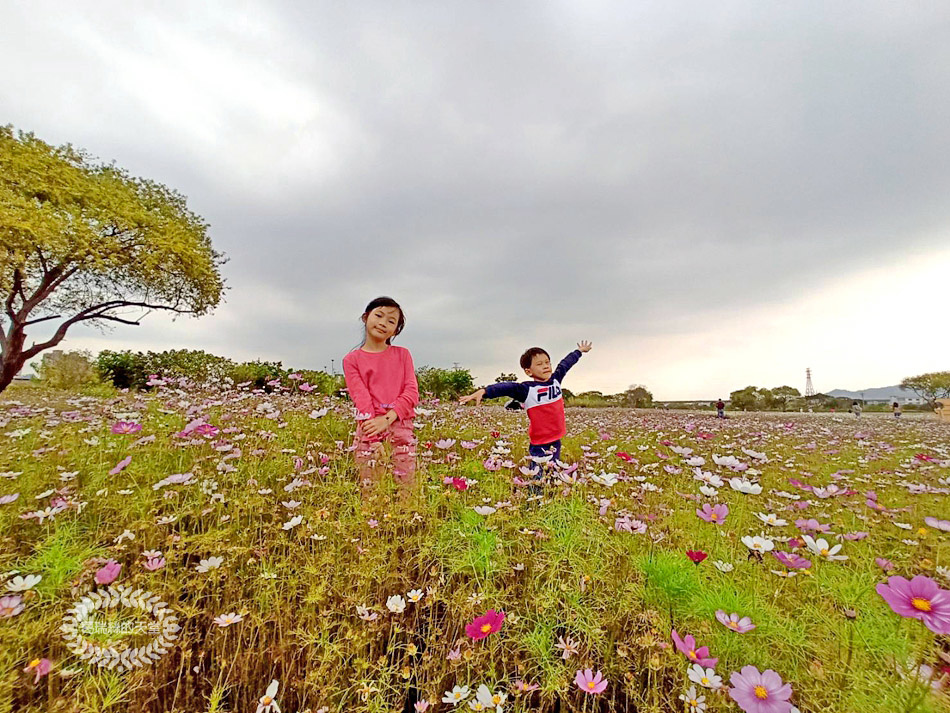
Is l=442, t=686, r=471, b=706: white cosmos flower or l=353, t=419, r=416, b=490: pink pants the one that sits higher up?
l=353, t=419, r=416, b=490: pink pants

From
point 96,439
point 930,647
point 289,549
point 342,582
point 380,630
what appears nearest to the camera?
point 930,647

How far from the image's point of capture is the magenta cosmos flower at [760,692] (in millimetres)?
1183

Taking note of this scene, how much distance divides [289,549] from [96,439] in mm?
2286

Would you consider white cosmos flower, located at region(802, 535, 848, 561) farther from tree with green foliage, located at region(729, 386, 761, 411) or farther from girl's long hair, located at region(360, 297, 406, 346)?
tree with green foliage, located at region(729, 386, 761, 411)

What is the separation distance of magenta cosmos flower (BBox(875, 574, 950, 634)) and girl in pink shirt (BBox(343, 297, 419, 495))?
236cm

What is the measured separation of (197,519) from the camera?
2490 millimetres

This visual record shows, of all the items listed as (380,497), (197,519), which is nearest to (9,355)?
(197,519)

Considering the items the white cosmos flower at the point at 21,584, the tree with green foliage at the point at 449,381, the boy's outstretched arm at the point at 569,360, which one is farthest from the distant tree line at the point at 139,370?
the white cosmos flower at the point at 21,584

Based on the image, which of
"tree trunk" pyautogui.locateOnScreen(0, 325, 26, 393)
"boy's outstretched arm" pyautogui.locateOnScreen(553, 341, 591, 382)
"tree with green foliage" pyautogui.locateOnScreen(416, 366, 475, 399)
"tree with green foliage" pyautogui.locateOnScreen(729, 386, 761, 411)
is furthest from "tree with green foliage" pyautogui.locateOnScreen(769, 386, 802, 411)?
"tree trunk" pyautogui.locateOnScreen(0, 325, 26, 393)

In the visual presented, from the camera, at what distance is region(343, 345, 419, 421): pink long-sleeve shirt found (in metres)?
3.31

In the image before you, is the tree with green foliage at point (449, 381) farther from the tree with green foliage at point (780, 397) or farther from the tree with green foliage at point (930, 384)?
the tree with green foliage at point (930, 384)

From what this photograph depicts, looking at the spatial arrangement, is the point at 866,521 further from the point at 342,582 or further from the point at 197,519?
the point at 197,519

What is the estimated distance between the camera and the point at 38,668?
1.45 metres

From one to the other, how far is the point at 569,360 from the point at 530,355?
0.43m
